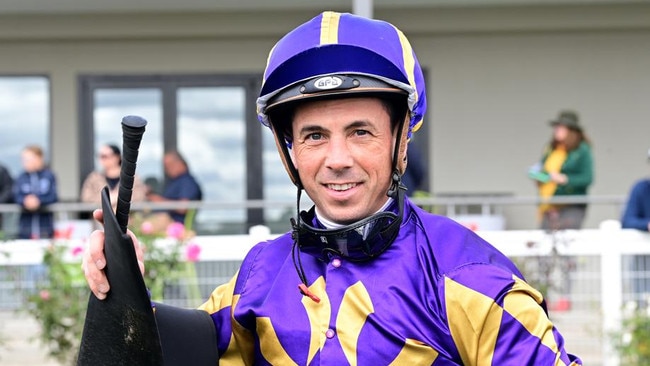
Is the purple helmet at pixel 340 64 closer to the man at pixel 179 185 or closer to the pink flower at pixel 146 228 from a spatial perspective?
the pink flower at pixel 146 228

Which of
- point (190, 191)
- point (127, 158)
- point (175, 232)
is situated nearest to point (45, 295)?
point (175, 232)

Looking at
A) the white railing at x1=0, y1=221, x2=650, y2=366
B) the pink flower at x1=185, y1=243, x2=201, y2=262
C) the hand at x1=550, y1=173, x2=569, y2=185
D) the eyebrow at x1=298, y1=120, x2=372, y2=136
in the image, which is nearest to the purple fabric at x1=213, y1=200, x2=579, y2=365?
the eyebrow at x1=298, y1=120, x2=372, y2=136

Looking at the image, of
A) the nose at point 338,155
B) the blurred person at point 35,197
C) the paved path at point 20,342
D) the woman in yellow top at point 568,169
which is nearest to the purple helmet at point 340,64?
the nose at point 338,155

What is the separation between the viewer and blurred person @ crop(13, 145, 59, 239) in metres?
9.17

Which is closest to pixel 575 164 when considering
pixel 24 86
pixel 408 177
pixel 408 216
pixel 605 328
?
pixel 408 177

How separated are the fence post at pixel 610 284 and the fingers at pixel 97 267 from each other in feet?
14.6

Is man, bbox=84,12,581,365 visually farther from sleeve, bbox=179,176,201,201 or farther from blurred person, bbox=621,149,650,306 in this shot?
sleeve, bbox=179,176,201,201

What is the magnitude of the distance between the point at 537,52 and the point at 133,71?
14.2 ft

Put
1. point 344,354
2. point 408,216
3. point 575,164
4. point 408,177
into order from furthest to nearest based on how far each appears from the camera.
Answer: point 575,164 < point 408,177 < point 408,216 < point 344,354

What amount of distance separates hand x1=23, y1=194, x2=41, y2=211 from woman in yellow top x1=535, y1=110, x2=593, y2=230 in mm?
4017

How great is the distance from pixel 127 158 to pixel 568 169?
763 centimetres

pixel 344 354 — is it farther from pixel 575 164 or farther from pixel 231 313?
pixel 575 164

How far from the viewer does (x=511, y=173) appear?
1249 cm

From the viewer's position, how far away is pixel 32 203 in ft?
30.0
